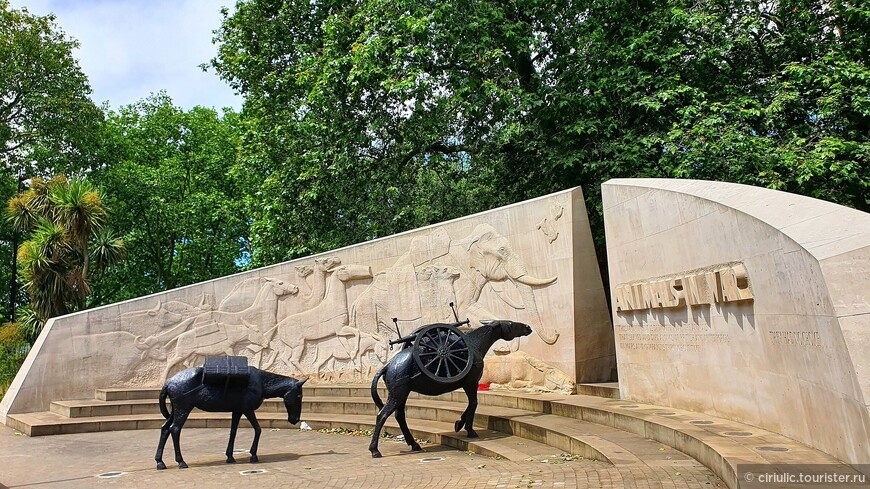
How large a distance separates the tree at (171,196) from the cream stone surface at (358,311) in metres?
15.1

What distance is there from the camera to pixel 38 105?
87.3 feet

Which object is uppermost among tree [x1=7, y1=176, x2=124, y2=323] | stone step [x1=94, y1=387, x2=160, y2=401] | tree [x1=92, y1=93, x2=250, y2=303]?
tree [x1=92, y1=93, x2=250, y2=303]

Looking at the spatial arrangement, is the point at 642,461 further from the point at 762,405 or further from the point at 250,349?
the point at 250,349

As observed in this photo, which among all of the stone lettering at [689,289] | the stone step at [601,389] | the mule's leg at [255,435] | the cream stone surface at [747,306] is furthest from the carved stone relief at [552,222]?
the mule's leg at [255,435]

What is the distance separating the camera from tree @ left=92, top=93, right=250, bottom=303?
30.9m

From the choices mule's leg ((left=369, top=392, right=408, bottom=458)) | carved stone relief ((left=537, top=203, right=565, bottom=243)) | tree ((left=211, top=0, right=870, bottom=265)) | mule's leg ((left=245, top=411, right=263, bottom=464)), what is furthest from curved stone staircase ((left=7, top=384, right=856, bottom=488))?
tree ((left=211, top=0, right=870, bottom=265))

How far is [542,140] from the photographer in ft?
51.6

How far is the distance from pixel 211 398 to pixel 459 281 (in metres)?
5.77

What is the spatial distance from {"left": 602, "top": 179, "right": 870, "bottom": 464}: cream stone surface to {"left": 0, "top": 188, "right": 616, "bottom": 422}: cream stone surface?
1.26 metres

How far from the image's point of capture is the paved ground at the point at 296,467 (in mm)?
6486

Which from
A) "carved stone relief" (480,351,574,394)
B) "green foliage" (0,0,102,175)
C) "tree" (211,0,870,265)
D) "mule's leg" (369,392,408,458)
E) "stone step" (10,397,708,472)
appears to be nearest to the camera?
"stone step" (10,397,708,472)

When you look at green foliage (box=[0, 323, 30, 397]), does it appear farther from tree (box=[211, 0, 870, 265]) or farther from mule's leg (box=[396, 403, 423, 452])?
mule's leg (box=[396, 403, 423, 452])

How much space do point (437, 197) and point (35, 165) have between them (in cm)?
1932

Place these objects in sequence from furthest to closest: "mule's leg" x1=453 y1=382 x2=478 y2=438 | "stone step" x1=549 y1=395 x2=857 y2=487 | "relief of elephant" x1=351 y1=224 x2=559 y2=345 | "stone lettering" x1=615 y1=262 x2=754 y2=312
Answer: "relief of elephant" x1=351 y1=224 x2=559 y2=345 → "mule's leg" x1=453 y1=382 x2=478 y2=438 → "stone lettering" x1=615 y1=262 x2=754 y2=312 → "stone step" x1=549 y1=395 x2=857 y2=487
